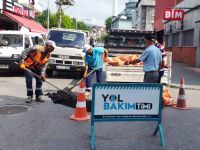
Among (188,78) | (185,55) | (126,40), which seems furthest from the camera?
(185,55)

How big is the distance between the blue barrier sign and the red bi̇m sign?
22.5 meters

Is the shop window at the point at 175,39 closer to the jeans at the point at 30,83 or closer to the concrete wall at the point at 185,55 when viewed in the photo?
the concrete wall at the point at 185,55

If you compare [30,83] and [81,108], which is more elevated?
[30,83]

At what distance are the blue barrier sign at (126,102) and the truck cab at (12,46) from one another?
356 inches

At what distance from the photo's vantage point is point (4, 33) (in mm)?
14930

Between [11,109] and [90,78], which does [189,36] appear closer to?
[90,78]

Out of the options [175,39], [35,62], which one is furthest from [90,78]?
[175,39]

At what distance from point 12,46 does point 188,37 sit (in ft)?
61.6

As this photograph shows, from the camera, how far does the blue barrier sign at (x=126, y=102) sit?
5.40 meters

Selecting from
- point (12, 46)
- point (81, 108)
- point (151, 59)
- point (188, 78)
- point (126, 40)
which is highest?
point (126, 40)

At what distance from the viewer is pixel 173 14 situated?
27.3m

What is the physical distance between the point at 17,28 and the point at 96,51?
23.0 meters

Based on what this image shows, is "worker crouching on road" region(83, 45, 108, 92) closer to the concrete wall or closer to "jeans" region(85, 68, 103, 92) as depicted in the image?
"jeans" region(85, 68, 103, 92)

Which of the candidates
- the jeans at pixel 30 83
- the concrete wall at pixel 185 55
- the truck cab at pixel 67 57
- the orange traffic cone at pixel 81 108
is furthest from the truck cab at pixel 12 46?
the concrete wall at pixel 185 55
